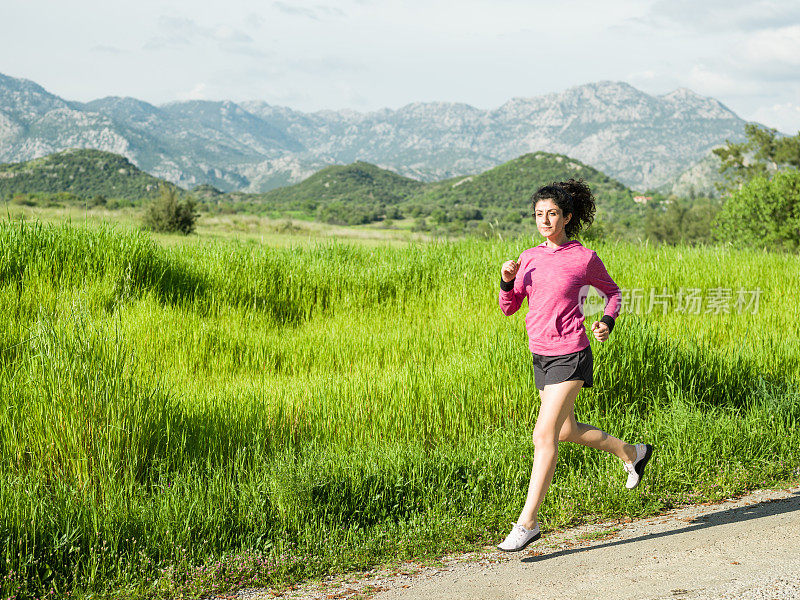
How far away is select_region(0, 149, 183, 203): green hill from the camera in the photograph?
153 meters

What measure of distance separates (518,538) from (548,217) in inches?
74.9

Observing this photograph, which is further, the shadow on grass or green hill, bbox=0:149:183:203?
green hill, bbox=0:149:183:203

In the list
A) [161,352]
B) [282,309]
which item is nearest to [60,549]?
[161,352]

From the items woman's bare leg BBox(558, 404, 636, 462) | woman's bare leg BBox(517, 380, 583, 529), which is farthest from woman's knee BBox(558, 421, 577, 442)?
woman's bare leg BBox(517, 380, 583, 529)

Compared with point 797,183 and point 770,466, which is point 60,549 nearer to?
point 770,466

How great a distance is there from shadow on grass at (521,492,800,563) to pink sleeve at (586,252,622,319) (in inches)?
55.4

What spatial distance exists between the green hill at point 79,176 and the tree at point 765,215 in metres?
A: 145

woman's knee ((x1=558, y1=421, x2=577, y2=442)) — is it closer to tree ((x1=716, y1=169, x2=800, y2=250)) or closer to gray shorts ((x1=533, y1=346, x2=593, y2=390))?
gray shorts ((x1=533, y1=346, x2=593, y2=390))

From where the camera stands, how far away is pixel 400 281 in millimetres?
10742

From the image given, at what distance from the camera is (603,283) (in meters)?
3.90

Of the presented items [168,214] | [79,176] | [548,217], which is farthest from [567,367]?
[79,176]

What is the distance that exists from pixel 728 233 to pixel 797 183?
356 centimetres

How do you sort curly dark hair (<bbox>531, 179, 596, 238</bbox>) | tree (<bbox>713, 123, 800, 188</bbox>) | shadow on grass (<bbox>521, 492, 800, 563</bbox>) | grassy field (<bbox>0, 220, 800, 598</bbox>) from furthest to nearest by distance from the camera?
tree (<bbox>713, 123, 800, 188</bbox>) → curly dark hair (<bbox>531, 179, 596, 238</bbox>) → shadow on grass (<bbox>521, 492, 800, 563</bbox>) → grassy field (<bbox>0, 220, 800, 598</bbox>)

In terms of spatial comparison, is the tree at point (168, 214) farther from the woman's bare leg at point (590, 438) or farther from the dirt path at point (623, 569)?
the dirt path at point (623, 569)
